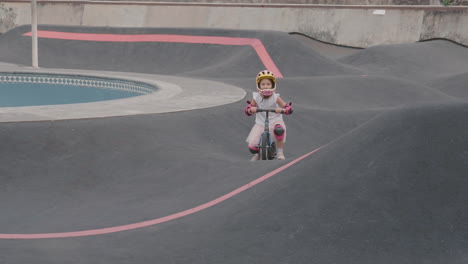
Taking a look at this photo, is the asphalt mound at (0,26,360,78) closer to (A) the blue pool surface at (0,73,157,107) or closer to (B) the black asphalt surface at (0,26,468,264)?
(A) the blue pool surface at (0,73,157,107)

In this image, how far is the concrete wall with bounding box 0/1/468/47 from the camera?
2286 cm

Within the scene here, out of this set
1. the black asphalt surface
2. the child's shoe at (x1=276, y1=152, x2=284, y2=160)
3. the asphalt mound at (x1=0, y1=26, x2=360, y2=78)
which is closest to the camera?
the black asphalt surface

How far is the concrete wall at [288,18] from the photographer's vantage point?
2286 cm

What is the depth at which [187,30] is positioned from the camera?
73.2 feet

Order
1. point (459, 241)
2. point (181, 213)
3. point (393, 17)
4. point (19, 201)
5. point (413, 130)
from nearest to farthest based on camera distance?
point (459, 241)
point (413, 130)
point (181, 213)
point (19, 201)
point (393, 17)

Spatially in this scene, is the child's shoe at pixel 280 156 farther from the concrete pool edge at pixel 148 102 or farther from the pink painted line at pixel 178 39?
the pink painted line at pixel 178 39

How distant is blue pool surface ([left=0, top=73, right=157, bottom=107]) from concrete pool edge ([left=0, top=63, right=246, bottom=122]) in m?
0.17

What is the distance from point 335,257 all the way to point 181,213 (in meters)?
2.23

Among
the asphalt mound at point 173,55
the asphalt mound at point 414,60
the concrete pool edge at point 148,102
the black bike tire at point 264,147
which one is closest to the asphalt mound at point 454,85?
the asphalt mound at point 414,60

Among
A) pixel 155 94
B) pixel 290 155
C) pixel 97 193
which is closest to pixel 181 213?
pixel 97 193

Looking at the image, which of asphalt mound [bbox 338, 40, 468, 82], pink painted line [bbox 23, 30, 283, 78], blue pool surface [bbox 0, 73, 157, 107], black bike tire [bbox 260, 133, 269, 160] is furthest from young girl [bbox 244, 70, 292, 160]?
asphalt mound [bbox 338, 40, 468, 82]

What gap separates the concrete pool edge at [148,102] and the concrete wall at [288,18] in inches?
408

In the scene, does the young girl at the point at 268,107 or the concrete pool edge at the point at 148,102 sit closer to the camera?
the young girl at the point at 268,107

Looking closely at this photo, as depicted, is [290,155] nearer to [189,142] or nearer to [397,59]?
[189,142]
